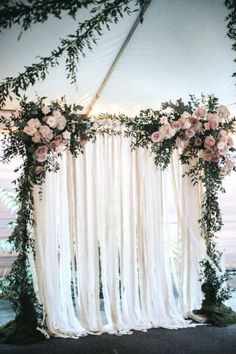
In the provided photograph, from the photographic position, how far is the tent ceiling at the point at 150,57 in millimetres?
2460

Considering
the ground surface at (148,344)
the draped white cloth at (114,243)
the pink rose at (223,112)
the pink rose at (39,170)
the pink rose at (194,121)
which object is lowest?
the ground surface at (148,344)

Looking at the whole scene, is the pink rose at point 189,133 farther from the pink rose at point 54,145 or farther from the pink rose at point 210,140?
the pink rose at point 54,145

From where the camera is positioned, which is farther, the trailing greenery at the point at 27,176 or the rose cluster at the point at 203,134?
the rose cluster at the point at 203,134

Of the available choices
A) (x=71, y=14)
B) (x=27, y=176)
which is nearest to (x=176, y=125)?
(x=27, y=176)

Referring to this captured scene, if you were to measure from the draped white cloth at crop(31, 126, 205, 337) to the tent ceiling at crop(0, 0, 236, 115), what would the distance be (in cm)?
58

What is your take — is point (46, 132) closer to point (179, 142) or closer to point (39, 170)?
point (39, 170)

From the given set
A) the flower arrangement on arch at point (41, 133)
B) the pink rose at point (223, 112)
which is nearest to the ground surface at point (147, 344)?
the flower arrangement on arch at point (41, 133)

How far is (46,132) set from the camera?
10.7ft

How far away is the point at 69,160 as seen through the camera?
3670 mm

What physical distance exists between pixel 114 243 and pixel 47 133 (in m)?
1.29

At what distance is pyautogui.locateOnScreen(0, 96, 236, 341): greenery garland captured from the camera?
326 centimetres

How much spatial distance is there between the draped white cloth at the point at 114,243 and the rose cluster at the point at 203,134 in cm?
34

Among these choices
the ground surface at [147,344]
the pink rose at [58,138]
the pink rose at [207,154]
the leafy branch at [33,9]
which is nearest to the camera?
the leafy branch at [33,9]

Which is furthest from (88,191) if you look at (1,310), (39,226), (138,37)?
(1,310)
